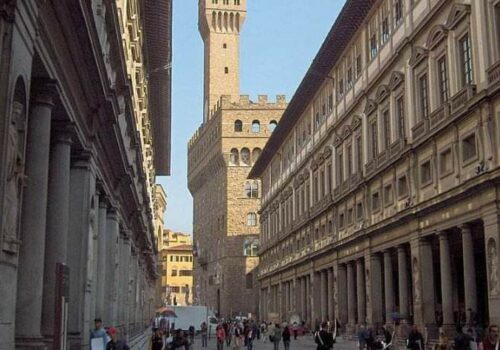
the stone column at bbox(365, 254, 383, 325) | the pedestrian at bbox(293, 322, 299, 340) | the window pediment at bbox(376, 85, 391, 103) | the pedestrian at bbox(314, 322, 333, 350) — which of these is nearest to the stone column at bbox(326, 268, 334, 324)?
the pedestrian at bbox(293, 322, 299, 340)

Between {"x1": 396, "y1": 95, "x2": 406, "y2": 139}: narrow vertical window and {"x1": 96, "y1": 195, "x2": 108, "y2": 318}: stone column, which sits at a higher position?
{"x1": 396, "y1": 95, "x2": 406, "y2": 139}: narrow vertical window

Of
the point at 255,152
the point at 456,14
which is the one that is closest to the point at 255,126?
the point at 255,152

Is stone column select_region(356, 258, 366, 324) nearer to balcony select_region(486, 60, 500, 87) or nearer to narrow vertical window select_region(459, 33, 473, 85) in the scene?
narrow vertical window select_region(459, 33, 473, 85)

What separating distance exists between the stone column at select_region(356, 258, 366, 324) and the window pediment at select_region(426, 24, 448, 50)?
1547cm

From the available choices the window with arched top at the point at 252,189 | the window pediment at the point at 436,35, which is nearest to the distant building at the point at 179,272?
the window with arched top at the point at 252,189

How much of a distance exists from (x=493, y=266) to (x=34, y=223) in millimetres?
16951

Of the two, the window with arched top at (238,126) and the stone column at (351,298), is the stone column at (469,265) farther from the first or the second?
the window with arched top at (238,126)

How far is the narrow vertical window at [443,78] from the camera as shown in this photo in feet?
99.7

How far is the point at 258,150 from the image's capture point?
327ft

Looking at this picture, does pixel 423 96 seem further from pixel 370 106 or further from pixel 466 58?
pixel 370 106

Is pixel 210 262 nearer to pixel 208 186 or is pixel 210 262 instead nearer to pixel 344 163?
pixel 208 186

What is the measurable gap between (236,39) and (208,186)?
22351 mm

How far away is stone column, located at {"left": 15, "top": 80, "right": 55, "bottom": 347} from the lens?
1362 centimetres

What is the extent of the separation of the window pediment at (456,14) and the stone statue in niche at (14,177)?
2031 centimetres
